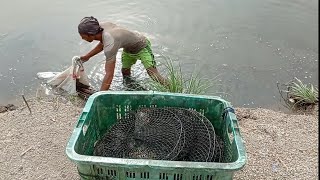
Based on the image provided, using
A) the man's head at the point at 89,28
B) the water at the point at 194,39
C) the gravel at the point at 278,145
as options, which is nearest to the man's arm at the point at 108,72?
the man's head at the point at 89,28

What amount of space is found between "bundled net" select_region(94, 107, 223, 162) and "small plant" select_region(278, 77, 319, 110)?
230 cm

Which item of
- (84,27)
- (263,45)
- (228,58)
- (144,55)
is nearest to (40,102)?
(84,27)

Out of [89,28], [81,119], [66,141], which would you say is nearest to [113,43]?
[89,28]

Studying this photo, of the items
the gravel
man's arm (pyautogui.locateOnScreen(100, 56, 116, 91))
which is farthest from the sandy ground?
man's arm (pyautogui.locateOnScreen(100, 56, 116, 91))

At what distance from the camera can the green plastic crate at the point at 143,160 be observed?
2562 millimetres

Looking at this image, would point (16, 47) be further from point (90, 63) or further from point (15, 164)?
point (15, 164)

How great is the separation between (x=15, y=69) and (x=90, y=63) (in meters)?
1.12

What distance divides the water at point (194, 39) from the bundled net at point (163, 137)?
7.11ft

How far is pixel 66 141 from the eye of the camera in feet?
12.6

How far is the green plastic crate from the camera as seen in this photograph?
256 centimetres

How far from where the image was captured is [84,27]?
420 cm

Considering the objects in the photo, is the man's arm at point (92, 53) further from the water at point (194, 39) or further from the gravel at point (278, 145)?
the gravel at point (278, 145)

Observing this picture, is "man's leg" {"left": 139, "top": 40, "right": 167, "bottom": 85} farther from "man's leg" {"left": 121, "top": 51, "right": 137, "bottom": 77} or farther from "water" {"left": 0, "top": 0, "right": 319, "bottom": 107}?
"water" {"left": 0, "top": 0, "right": 319, "bottom": 107}

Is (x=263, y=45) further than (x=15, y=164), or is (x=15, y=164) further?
(x=263, y=45)
